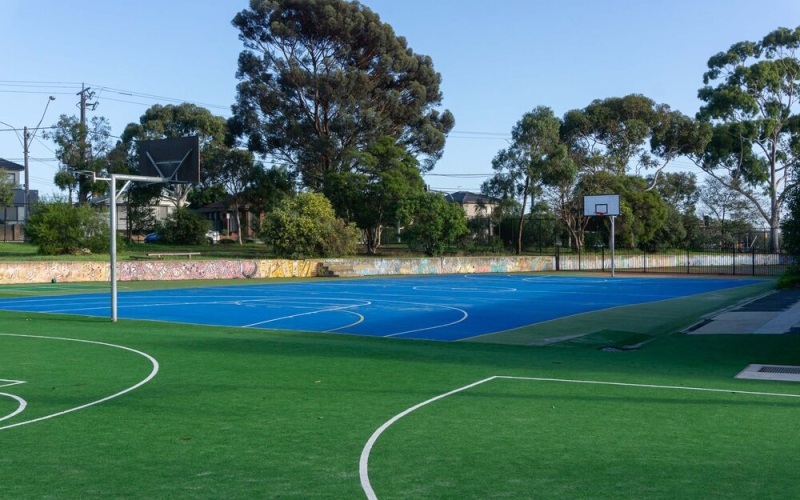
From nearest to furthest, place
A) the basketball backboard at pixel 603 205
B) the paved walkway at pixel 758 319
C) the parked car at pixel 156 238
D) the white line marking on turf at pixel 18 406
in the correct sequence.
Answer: the white line marking on turf at pixel 18 406 → the paved walkway at pixel 758 319 → the basketball backboard at pixel 603 205 → the parked car at pixel 156 238

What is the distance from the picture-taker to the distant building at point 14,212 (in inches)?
2790

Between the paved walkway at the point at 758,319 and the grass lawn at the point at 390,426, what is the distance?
2845 millimetres

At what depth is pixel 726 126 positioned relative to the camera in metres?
72.1

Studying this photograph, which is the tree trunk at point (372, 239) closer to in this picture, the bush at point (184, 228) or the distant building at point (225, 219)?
the bush at point (184, 228)

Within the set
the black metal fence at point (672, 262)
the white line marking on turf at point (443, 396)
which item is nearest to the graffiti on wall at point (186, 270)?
the black metal fence at point (672, 262)

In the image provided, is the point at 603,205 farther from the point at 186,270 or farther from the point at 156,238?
the point at 156,238

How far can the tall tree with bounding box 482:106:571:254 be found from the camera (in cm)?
6119

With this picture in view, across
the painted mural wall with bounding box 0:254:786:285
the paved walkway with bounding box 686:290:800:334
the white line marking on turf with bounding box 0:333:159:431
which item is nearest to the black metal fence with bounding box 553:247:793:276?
the painted mural wall with bounding box 0:254:786:285

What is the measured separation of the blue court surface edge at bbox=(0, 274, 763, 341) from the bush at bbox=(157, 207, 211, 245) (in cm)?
2373

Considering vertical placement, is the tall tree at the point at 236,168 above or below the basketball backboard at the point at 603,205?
above

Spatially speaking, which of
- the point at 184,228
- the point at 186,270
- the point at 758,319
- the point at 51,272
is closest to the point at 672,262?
the point at 184,228

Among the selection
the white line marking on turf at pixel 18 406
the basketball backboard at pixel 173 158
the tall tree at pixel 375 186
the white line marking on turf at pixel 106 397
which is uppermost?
the tall tree at pixel 375 186

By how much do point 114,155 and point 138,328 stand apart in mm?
49327

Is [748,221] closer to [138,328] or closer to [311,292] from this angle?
[311,292]
